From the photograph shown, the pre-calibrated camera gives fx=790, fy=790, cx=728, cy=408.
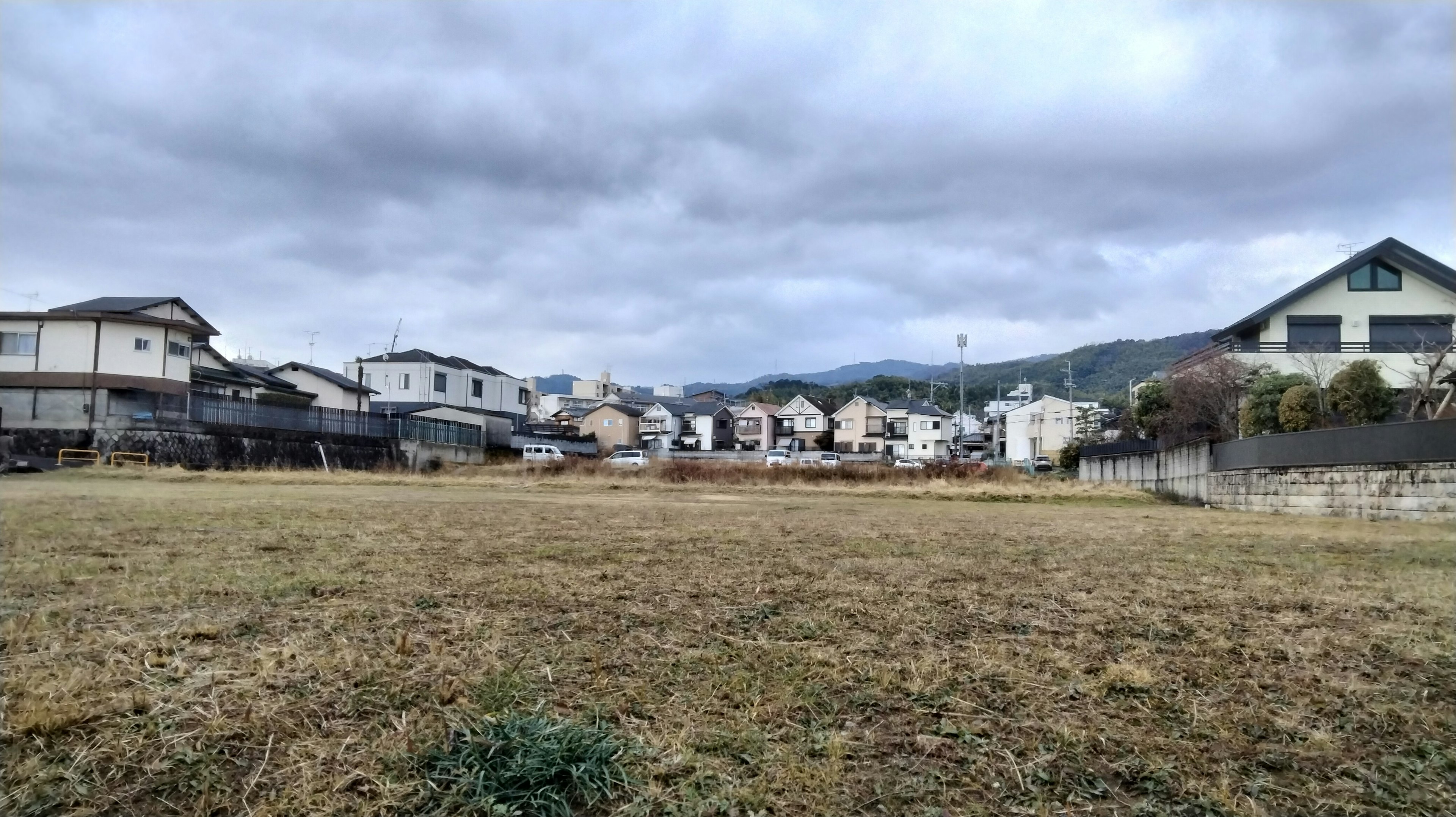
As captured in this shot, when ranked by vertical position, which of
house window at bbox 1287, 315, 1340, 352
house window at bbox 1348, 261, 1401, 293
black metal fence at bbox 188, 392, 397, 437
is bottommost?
black metal fence at bbox 188, 392, 397, 437

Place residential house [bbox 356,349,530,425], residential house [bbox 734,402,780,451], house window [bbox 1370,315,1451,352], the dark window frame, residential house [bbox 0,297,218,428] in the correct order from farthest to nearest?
residential house [bbox 734,402,780,451] < residential house [bbox 356,349,530,425] < residential house [bbox 0,297,218,428] < the dark window frame < house window [bbox 1370,315,1451,352]

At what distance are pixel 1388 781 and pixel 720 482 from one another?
74.8 feet

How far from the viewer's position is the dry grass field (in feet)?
5.95

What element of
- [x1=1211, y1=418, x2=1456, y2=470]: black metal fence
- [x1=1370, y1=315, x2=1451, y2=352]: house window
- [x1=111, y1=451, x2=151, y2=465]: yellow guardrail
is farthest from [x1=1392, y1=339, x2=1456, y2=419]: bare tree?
[x1=111, y1=451, x2=151, y2=465]: yellow guardrail

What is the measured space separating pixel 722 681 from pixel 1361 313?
30.1m

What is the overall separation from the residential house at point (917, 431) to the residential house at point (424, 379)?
1187 inches

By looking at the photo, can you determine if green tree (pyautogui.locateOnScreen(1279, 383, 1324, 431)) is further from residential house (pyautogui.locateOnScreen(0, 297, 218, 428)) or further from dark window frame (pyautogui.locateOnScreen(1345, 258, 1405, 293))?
residential house (pyautogui.locateOnScreen(0, 297, 218, 428))

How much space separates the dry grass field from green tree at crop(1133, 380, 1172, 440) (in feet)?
72.3

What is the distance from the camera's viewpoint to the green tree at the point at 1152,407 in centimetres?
2541

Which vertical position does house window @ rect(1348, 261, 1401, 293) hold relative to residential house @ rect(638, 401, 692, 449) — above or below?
above

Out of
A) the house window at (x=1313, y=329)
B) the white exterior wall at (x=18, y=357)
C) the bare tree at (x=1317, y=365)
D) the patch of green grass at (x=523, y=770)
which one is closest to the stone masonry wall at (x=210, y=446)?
the white exterior wall at (x=18, y=357)

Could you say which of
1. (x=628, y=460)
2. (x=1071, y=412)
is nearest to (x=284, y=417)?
(x=628, y=460)

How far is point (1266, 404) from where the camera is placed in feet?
58.3

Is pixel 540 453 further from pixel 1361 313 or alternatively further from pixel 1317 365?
pixel 1361 313
